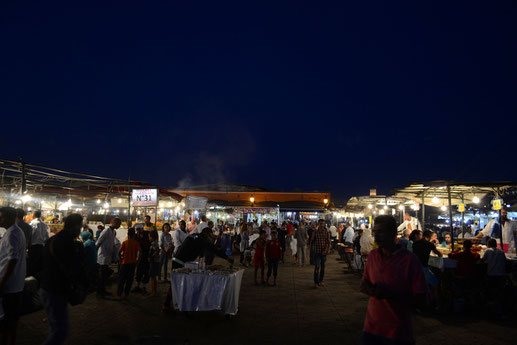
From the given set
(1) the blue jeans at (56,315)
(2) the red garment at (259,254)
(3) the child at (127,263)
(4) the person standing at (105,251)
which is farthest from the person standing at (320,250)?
(1) the blue jeans at (56,315)

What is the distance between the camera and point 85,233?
1127 centimetres

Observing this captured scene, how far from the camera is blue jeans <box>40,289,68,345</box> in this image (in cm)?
350

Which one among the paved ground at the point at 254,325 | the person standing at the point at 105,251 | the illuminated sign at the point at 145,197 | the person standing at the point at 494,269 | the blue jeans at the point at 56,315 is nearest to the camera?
the blue jeans at the point at 56,315

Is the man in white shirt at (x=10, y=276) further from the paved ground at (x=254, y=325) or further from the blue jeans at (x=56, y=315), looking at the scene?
the paved ground at (x=254, y=325)

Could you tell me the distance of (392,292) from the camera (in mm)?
2684

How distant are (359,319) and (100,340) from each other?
4.76 m

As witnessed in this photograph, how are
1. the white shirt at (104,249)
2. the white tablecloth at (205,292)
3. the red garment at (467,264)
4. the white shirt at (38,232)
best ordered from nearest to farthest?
the white tablecloth at (205,292), the red garment at (467,264), the white shirt at (104,249), the white shirt at (38,232)

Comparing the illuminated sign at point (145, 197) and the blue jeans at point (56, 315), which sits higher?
the illuminated sign at point (145, 197)

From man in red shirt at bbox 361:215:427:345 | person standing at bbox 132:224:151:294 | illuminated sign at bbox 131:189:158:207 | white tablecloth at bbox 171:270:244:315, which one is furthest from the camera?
illuminated sign at bbox 131:189:158:207

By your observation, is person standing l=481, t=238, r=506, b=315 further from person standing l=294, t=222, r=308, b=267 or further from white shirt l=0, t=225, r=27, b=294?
white shirt l=0, t=225, r=27, b=294

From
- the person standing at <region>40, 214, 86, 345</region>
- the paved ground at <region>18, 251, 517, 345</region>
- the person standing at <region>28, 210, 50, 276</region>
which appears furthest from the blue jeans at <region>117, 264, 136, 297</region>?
the person standing at <region>40, 214, 86, 345</region>

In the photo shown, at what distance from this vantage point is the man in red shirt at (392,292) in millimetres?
2666

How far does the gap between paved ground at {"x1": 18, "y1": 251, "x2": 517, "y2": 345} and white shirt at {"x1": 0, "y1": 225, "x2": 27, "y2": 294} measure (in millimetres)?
1860

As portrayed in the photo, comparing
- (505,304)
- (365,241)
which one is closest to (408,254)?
(505,304)
